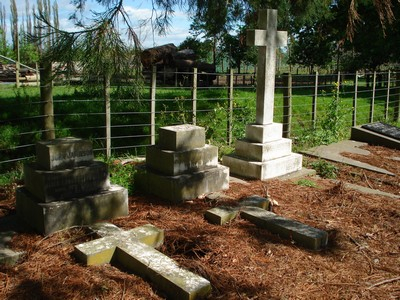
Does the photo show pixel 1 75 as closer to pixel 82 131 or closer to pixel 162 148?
pixel 82 131

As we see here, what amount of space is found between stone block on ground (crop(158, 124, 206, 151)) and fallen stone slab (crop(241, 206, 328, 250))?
1.15 metres

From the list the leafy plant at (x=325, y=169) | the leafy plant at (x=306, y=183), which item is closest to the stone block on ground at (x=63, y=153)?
the leafy plant at (x=306, y=183)

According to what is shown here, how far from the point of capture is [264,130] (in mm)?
6488

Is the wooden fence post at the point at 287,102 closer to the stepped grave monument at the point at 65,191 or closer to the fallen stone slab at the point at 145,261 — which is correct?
the stepped grave monument at the point at 65,191

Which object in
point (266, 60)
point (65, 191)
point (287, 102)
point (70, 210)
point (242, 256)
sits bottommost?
point (242, 256)

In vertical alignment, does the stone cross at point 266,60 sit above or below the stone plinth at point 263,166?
above

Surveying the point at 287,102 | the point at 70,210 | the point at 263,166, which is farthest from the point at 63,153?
A: the point at 287,102

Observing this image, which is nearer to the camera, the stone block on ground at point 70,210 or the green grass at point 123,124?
the stone block on ground at point 70,210

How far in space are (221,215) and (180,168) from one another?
1.05 metres

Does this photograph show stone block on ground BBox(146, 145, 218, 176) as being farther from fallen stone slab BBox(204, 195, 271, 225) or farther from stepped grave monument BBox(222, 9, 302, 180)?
stepped grave monument BBox(222, 9, 302, 180)

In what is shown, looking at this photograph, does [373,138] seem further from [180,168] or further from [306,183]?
[180,168]

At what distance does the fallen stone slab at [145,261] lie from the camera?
3.07m

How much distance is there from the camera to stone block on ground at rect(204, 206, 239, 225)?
4453 millimetres

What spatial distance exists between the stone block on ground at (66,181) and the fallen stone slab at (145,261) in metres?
0.73
